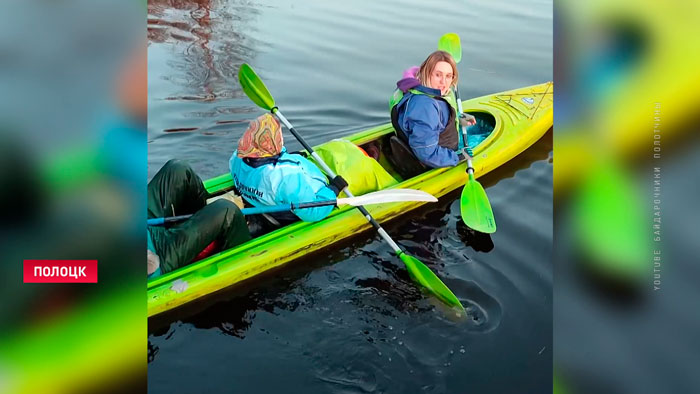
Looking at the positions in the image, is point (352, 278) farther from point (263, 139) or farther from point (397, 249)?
point (263, 139)

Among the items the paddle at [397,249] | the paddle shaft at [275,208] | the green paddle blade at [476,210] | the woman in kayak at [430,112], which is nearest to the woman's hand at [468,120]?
the woman in kayak at [430,112]

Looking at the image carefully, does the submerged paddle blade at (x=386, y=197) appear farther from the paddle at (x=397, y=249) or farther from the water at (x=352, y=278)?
the water at (x=352, y=278)

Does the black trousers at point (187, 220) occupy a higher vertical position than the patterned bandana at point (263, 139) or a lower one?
lower

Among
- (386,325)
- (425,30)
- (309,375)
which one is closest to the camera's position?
(309,375)

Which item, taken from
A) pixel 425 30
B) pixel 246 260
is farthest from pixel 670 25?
pixel 425 30

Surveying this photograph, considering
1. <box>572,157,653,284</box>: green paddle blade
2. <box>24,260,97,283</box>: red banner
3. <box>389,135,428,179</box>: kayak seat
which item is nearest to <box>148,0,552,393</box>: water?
<box>389,135,428,179</box>: kayak seat

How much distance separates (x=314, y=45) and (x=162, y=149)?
4328 mm

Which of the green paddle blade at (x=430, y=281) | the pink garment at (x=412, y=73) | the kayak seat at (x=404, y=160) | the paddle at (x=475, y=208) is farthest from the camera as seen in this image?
the kayak seat at (x=404, y=160)

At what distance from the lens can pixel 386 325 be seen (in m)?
4.14

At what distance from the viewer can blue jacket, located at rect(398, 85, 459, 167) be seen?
17.4 ft

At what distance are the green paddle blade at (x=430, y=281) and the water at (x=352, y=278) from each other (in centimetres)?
11

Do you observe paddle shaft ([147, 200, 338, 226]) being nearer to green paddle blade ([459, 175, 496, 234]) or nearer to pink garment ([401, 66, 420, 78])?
green paddle blade ([459, 175, 496, 234])

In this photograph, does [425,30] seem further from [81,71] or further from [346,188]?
[81,71]

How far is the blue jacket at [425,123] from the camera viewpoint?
529 cm
